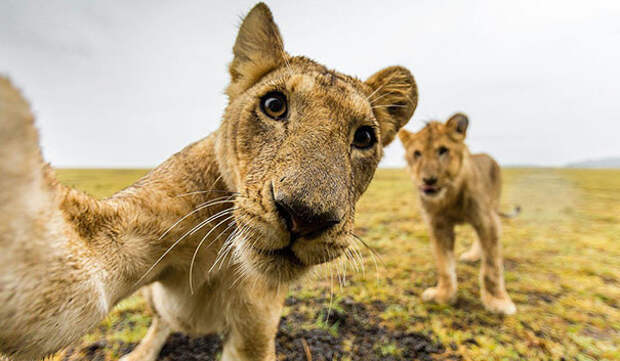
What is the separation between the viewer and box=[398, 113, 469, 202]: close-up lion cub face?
4.20 m

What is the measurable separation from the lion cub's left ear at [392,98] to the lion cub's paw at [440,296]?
222 centimetres

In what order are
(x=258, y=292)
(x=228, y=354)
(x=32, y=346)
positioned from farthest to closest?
(x=228, y=354)
(x=258, y=292)
(x=32, y=346)

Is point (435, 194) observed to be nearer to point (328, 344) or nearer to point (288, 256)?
point (328, 344)

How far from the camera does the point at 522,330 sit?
3463 mm

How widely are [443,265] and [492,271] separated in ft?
1.76

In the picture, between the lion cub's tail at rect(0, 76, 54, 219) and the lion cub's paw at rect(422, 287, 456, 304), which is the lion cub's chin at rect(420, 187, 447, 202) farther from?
the lion cub's tail at rect(0, 76, 54, 219)

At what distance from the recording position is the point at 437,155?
4.41 m

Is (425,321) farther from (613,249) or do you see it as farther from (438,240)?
(613,249)

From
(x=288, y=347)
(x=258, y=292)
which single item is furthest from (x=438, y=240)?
(x=258, y=292)

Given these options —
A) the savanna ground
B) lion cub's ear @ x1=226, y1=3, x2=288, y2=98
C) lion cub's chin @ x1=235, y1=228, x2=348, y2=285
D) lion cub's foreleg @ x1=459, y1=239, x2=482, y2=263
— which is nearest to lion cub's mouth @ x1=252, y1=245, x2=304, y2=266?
lion cub's chin @ x1=235, y1=228, x2=348, y2=285

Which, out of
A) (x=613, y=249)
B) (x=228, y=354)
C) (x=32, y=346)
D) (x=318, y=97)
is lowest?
(x=613, y=249)

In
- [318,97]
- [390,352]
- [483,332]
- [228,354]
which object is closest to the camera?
[318,97]

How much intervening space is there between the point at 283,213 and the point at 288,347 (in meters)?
2.07

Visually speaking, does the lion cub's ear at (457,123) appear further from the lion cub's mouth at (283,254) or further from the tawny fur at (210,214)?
the lion cub's mouth at (283,254)
